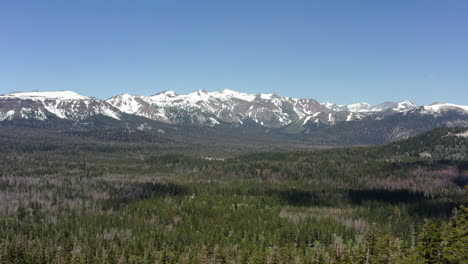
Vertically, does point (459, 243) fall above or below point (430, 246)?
above

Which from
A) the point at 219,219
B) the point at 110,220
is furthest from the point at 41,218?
the point at 219,219

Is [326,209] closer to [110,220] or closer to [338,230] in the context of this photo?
[338,230]

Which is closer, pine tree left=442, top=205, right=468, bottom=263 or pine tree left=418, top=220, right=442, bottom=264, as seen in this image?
pine tree left=442, top=205, right=468, bottom=263

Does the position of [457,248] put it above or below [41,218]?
above

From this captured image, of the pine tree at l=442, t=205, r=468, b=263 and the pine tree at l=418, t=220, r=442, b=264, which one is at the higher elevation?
the pine tree at l=442, t=205, r=468, b=263

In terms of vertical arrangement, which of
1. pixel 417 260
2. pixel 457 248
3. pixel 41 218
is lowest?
pixel 41 218

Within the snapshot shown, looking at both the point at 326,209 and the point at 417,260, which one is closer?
the point at 417,260

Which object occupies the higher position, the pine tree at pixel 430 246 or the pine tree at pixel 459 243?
the pine tree at pixel 459 243

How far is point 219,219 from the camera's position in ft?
535

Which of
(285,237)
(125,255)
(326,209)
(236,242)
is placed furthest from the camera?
(326,209)

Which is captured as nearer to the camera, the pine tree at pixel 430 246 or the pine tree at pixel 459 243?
the pine tree at pixel 459 243

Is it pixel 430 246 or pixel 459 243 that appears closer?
pixel 459 243

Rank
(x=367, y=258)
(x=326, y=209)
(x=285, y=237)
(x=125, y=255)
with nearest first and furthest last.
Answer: (x=367, y=258) → (x=125, y=255) → (x=285, y=237) → (x=326, y=209)

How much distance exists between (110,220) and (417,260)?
132165 mm
